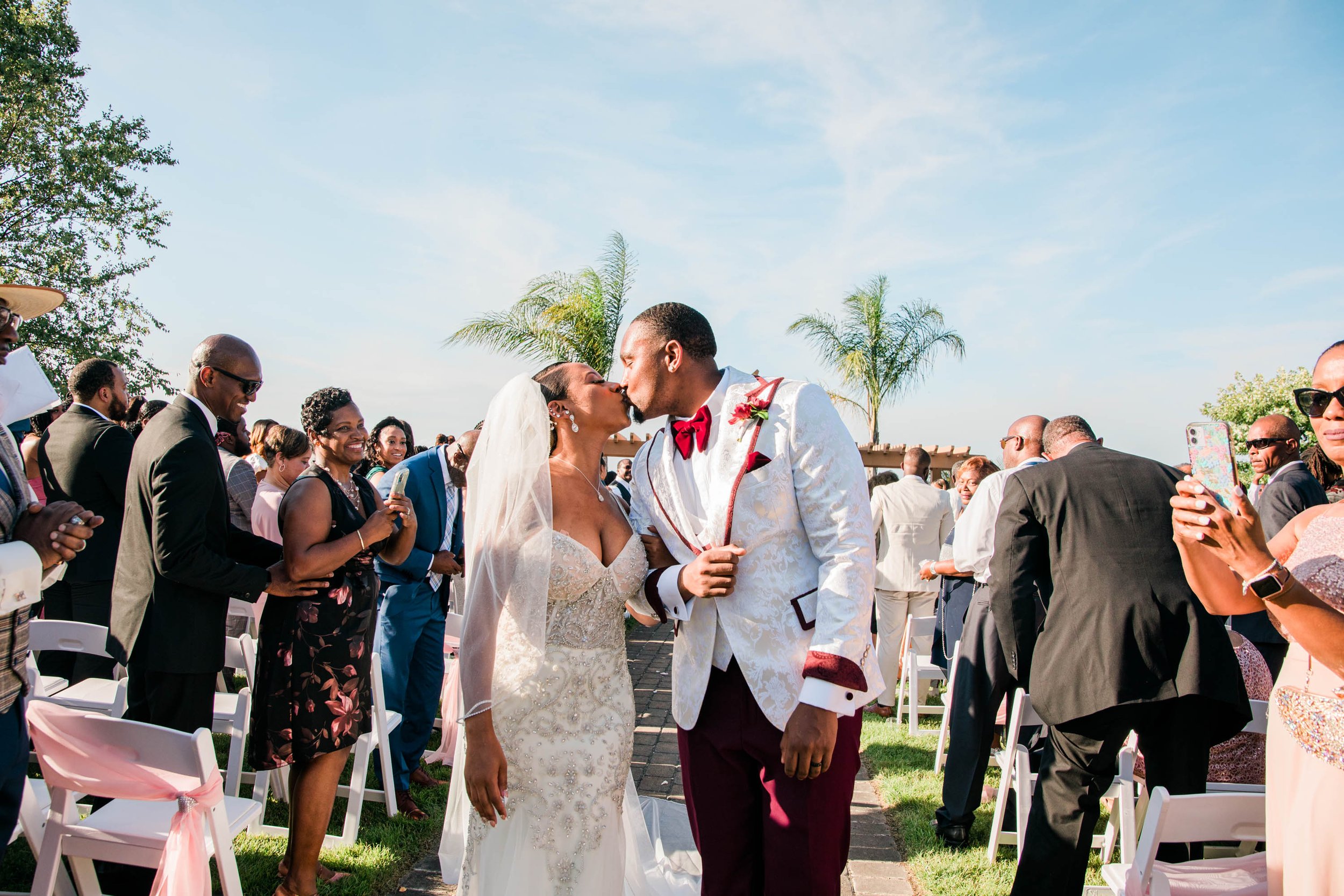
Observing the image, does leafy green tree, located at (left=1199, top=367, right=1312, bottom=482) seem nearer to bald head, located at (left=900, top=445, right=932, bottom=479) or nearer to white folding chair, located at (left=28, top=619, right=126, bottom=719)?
bald head, located at (left=900, top=445, right=932, bottom=479)

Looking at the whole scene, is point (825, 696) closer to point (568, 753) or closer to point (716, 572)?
point (716, 572)

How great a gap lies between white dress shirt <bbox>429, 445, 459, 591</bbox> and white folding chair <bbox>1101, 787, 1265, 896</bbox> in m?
4.28

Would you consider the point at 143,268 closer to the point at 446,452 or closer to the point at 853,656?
the point at 446,452

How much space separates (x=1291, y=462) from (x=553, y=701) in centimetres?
561


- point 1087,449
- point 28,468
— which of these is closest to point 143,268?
point 28,468

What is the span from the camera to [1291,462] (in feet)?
18.4

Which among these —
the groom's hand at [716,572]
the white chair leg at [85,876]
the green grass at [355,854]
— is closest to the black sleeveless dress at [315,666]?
the white chair leg at [85,876]

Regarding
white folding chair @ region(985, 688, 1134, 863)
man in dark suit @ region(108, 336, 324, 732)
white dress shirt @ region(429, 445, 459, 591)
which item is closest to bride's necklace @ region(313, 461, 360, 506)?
man in dark suit @ region(108, 336, 324, 732)

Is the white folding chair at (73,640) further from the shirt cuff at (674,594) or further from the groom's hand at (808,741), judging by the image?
the groom's hand at (808,741)

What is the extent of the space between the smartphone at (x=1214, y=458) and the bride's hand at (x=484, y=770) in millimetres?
2175

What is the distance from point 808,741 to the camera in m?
2.26

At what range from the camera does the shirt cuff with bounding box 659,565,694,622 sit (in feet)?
8.60

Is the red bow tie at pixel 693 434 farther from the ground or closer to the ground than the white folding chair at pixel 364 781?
farther from the ground

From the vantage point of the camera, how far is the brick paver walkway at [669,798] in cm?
413
